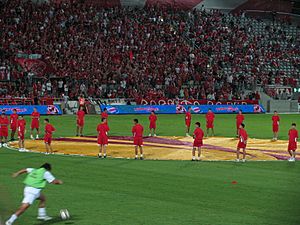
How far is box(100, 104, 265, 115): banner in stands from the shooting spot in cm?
5734

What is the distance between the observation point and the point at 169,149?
32.4 metres

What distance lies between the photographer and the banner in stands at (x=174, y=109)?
→ 57.3m

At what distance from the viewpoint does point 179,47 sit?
223ft

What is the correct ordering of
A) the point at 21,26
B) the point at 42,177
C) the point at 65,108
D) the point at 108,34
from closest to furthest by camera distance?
1. the point at 42,177
2. the point at 65,108
3. the point at 21,26
4. the point at 108,34

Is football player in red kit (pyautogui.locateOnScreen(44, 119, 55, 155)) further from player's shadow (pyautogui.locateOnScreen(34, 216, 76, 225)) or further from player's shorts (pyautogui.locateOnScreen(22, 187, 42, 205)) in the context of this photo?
player's shorts (pyautogui.locateOnScreen(22, 187, 42, 205))

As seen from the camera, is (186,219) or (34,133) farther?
(34,133)

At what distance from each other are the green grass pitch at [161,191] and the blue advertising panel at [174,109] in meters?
26.9

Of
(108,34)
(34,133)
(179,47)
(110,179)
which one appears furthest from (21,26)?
(110,179)

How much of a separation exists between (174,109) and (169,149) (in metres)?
27.4

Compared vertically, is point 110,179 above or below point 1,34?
below

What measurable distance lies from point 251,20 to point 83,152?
5158cm

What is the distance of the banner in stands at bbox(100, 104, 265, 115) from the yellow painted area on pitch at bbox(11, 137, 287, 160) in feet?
66.9

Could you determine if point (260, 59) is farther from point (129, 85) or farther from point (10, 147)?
point (10, 147)

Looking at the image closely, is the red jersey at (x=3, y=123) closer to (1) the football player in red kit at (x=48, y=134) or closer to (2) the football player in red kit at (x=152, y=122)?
(1) the football player in red kit at (x=48, y=134)
